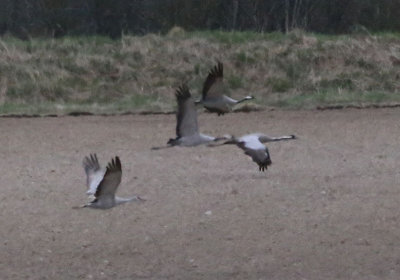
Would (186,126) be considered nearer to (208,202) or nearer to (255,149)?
(255,149)

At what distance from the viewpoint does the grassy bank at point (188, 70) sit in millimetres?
17516

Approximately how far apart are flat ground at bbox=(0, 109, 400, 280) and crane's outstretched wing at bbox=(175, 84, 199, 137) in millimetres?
1114

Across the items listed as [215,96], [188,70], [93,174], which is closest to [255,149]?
[215,96]

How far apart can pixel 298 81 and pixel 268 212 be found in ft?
19.1

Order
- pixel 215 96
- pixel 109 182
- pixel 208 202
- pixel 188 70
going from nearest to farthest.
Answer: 1. pixel 109 182
2. pixel 215 96
3. pixel 208 202
4. pixel 188 70

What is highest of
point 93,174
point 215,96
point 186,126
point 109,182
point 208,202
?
point 215,96

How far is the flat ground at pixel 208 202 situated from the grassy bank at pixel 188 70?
0.81 meters

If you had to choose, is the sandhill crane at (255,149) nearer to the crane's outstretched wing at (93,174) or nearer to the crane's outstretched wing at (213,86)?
the crane's outstretched wing at (213,86)

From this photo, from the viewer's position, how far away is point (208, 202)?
42.6ft

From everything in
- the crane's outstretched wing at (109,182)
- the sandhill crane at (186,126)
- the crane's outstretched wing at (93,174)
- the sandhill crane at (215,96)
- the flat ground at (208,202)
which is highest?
the sandhill crane at (215,96)

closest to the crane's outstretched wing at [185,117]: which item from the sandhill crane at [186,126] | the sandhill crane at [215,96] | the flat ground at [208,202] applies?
the sandhill crane at [186,126]

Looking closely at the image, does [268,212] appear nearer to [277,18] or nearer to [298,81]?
[298,81]

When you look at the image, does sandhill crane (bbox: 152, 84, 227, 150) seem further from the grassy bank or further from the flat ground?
the grassy bank

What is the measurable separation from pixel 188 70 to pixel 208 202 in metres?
5.77
